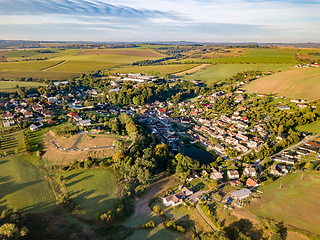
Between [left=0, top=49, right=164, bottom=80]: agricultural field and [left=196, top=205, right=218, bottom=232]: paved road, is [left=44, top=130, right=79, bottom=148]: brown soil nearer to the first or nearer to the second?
[left=196, top=205, right=218, bottom=232]: paved road

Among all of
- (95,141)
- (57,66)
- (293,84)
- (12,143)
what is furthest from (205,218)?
(57,66)

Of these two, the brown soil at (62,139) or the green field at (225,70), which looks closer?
the brown soil at (62,139)

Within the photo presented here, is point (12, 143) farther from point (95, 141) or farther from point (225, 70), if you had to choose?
point (225, 70)

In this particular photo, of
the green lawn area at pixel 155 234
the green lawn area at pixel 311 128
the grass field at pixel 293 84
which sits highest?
the grass field at pixel 293 84

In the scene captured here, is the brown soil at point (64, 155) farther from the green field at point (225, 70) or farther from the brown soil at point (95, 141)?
the green field at point (225, 70)

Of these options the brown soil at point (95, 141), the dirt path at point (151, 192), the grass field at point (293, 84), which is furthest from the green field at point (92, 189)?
the grass field at point (293, 84)

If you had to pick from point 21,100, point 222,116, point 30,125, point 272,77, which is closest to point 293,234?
point 222,116

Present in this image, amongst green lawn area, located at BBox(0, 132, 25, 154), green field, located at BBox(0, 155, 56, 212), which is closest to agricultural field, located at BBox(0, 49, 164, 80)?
green lawn area, located at BBox(0, 132, 25, 154)
